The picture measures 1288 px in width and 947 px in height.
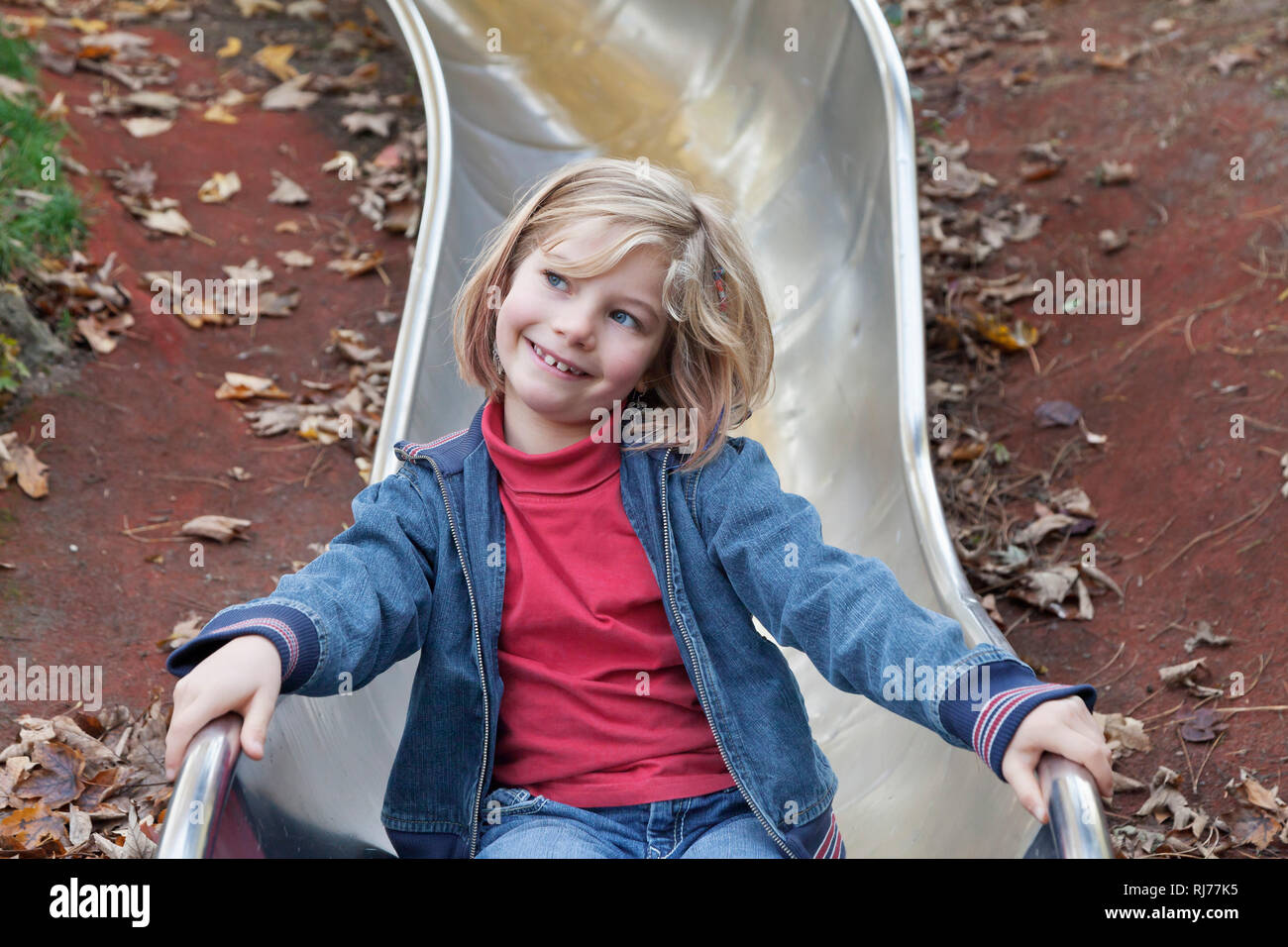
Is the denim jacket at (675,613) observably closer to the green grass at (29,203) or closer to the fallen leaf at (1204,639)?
the fallen leaf at (1204,639)

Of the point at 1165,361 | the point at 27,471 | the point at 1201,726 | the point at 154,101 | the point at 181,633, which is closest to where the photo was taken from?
the point at 1201,726

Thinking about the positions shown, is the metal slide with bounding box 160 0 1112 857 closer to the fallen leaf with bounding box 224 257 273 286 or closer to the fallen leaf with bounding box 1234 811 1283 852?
the fallen leaf with bounding box 1234 811 1283 852

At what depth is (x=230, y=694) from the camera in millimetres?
1346

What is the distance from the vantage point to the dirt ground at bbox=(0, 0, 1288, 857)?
9.09 feet

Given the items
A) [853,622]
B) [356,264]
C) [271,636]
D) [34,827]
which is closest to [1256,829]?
[853,622]

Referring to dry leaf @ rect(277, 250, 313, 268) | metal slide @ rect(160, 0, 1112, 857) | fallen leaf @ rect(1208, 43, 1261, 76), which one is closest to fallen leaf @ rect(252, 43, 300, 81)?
metal slide @ rect(160, 0, 1112, 857)

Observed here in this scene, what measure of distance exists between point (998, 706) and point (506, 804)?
2.36ft

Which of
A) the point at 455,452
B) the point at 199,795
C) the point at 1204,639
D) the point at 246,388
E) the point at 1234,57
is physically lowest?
the point at 1204,639

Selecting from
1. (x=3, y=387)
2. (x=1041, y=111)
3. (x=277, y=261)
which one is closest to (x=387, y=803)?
(x=3, y=387)

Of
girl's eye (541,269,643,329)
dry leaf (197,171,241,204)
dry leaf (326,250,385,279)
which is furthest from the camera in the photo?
dry leaf (197,171,241,204)

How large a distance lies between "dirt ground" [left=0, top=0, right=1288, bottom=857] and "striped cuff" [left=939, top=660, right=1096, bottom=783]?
1.15 m

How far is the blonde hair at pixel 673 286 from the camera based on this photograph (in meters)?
1.79

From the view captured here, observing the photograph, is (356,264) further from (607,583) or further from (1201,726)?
(1201,726)
